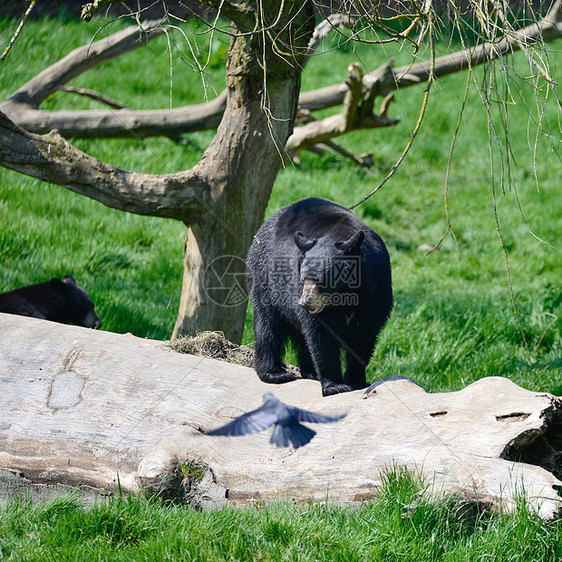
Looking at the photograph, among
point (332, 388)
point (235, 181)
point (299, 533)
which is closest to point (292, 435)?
point (299, 533)

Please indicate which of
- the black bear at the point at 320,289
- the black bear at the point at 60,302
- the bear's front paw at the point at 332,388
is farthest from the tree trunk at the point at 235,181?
the black bear at the point at 60,302

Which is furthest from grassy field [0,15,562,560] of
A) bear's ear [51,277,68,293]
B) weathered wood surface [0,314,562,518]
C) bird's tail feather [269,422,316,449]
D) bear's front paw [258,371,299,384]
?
bear's front paw [258,371,299,384]

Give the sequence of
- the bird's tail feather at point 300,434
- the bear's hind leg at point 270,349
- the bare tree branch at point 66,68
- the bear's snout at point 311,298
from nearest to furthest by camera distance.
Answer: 1. the bird's tail feather at point 300,434
2. the bear's snout at point 311,298
3. the bear's hind leg at point 270,349
4. the bare tree branch at point 66,68

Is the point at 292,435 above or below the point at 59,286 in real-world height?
above

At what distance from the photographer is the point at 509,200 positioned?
399 inches

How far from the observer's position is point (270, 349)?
4.57m

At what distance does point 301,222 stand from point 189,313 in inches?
51.9

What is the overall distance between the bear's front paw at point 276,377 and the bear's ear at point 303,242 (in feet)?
2.75

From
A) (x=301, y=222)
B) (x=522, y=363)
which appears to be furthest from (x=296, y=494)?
(x=522, y=363)

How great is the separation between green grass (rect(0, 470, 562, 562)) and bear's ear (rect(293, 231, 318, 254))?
5.01 ft

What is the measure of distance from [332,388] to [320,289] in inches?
23.5

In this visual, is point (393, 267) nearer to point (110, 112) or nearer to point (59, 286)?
point (110, 112)

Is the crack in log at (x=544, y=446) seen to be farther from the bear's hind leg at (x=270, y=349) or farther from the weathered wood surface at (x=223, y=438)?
the bear's hind leg at (x=270, y=349)

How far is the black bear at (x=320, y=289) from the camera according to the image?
3969 millimetres
